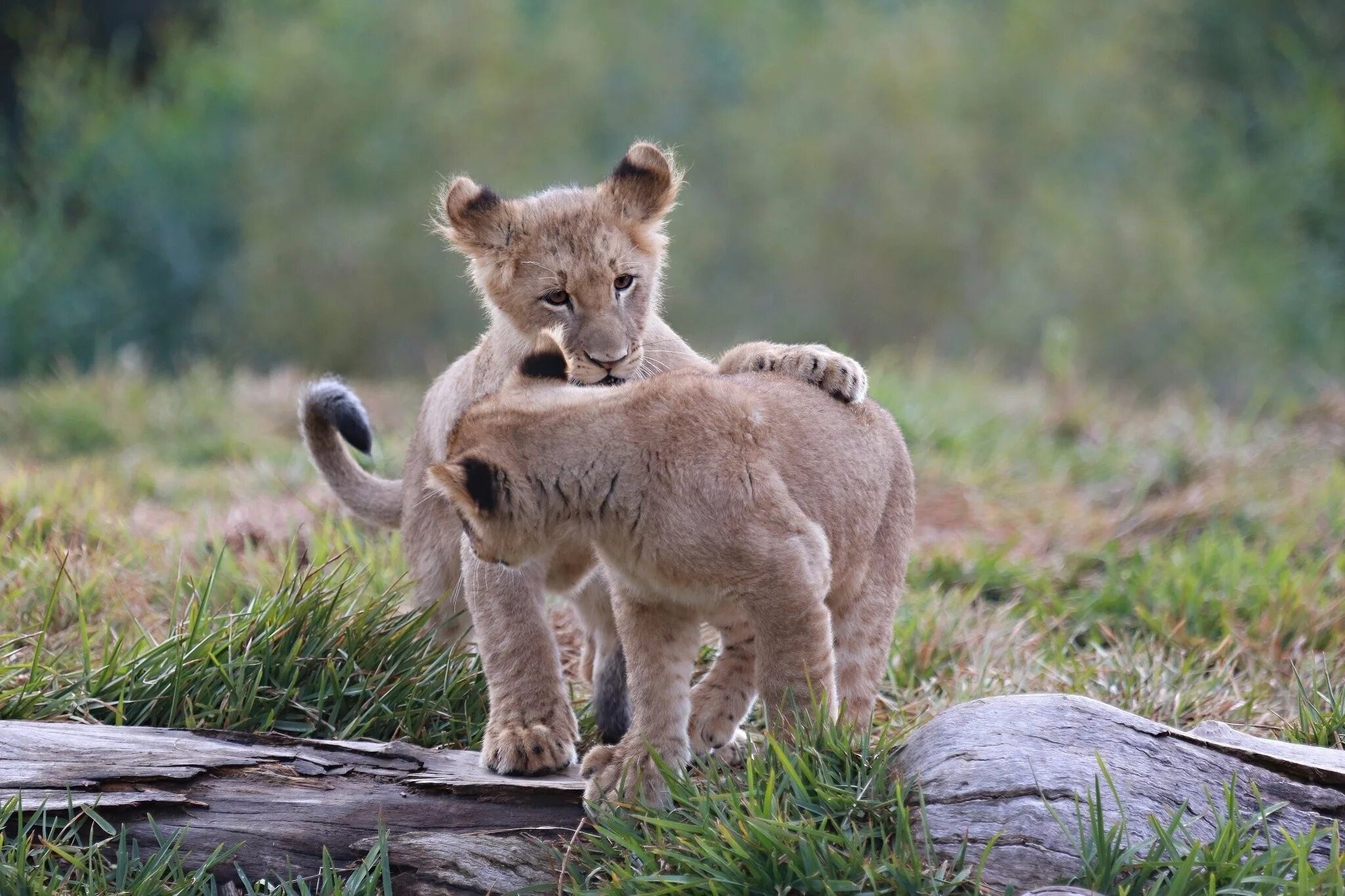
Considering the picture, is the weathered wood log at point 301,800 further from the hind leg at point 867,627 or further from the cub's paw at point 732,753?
the hind leg at point 867,627

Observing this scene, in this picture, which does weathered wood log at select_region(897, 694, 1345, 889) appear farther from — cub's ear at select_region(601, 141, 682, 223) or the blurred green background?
the blurred green background

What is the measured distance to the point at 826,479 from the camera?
13.0 feet

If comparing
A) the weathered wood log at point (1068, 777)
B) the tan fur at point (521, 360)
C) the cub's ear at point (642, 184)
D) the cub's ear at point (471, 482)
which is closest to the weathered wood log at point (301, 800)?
the tan fur at point (521, 360)

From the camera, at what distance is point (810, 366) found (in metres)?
4.43

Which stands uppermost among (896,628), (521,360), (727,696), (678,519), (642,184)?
(642,184)

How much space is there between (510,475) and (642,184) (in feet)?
7.08

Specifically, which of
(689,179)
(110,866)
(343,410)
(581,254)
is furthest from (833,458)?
(689,179)

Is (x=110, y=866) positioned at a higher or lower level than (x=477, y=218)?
lower

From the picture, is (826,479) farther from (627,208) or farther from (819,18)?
(819,18)

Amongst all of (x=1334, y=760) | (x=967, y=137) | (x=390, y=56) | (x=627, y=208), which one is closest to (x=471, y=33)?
(x=390, y=56)

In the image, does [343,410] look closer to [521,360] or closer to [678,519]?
[521,360]

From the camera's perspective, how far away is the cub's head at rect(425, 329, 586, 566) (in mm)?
3496

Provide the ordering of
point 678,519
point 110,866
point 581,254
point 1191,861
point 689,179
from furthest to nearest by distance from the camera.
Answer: point 689,179 → point 581,254 → point 678,519 → point 110,866 → point 1191,861

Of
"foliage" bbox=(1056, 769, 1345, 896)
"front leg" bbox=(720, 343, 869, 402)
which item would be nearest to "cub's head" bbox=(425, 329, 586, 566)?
"front leg" bbox=(720, 343, 869, 402)
